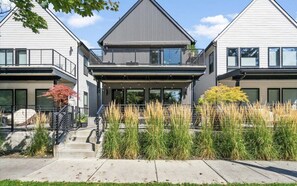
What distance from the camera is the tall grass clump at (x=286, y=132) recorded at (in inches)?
389

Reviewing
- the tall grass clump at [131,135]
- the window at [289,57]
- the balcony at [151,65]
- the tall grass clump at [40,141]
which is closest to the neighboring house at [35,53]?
the balcony at [151,65]

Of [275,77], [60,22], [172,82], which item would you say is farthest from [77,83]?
[275,77]

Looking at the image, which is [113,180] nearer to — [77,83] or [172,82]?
[172,82]

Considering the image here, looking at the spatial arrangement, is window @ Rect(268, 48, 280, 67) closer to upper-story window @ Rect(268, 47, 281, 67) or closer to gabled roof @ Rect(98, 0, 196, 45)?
upper-story window @ Rect(268, 47, 281, 67)

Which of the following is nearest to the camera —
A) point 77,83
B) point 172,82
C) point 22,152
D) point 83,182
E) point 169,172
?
point 83,182

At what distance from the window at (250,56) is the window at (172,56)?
5.12 m

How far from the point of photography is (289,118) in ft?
33.5

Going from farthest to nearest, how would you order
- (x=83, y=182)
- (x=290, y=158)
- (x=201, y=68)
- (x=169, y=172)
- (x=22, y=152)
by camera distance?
(x=201, y=68)
(x=22, y=152)
(x=290, y=158)
(x=169, y=172)
(x=83, y=182)

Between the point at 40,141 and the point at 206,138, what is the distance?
5927 mm

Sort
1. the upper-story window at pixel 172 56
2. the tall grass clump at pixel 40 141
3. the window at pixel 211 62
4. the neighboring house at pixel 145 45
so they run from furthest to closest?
1. the window at pixel 211 62
2. the neighboring house at pixel 145 45
3. the upper-story window at pixel 172 56
4. the tall grass clump at pixel 40 141

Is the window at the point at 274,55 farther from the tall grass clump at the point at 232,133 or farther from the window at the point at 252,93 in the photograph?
the tall grass clump at the point at 232,133

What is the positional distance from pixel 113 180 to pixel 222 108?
5.35 metres

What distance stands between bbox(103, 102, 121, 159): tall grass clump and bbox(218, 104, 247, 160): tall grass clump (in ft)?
12.0

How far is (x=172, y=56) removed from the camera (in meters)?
19.5
